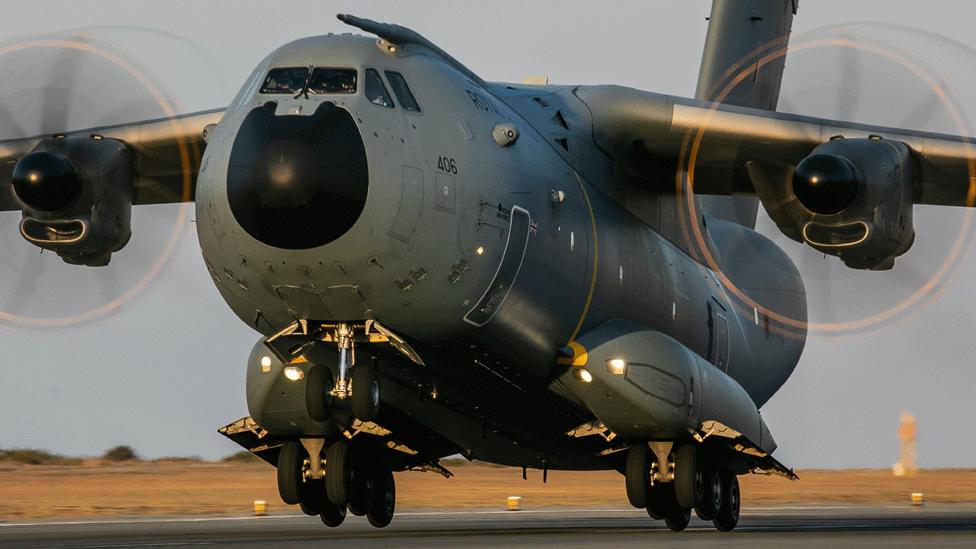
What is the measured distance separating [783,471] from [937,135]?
368cm

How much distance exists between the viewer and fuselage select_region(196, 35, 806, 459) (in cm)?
1244

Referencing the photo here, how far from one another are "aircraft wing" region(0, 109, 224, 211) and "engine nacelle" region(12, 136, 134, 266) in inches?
10.4

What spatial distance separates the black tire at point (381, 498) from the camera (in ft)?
55.3

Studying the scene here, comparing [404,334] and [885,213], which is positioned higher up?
[885,213]

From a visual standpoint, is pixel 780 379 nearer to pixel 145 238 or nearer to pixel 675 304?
pixel 675 304

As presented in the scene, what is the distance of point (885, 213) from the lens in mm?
15391

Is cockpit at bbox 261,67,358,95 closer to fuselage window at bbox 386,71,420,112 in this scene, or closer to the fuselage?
the fuselage

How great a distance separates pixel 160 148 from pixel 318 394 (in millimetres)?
4831

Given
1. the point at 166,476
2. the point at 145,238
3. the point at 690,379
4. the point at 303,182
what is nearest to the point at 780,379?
the point at 690,379

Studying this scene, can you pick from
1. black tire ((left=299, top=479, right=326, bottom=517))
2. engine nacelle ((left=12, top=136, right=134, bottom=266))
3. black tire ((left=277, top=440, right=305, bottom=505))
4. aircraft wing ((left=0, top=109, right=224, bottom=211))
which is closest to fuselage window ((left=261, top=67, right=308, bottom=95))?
engine nacelle ((left=12, top=136, right=134, bottom=266))

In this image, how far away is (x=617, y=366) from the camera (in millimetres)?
15250

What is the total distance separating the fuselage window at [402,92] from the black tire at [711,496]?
4989 millimetres

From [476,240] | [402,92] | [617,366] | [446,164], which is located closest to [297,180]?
[446,164]

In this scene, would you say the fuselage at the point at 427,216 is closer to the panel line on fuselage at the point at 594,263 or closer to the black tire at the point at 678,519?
the panel line on fuselage at the point at 594,263
